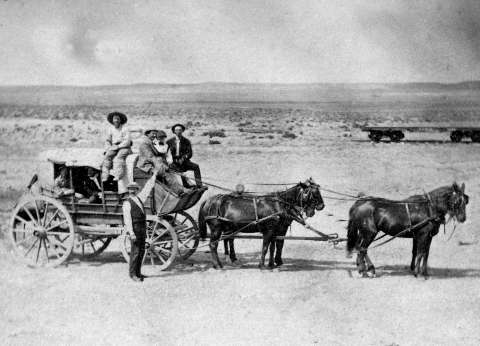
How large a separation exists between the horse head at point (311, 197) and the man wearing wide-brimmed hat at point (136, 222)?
2630 mm

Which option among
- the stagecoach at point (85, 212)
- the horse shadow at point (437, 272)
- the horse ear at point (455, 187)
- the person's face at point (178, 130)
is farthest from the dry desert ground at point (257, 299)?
the person's face at point (178, 130)

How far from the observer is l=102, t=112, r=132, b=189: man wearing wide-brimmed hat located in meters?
9.19

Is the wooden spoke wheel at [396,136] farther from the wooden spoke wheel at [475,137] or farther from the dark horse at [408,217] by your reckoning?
the dark horse at [408,217]

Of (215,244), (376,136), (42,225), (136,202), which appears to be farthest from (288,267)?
(376,136)

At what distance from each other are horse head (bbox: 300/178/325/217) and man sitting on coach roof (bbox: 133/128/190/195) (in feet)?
6.86

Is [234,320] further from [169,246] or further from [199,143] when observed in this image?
[199,143]

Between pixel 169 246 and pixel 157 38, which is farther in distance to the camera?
pixel 157 38

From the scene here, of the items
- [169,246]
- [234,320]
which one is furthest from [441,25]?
[234,320]

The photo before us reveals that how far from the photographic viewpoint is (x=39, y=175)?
9594mm

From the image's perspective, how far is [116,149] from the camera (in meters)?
9.16

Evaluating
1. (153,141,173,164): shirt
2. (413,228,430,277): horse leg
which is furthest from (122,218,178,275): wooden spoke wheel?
(413,228,430,277): horse leg

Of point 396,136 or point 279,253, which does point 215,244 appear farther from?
point 396,136

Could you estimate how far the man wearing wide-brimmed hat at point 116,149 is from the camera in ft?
30.1

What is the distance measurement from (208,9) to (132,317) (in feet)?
28.3
